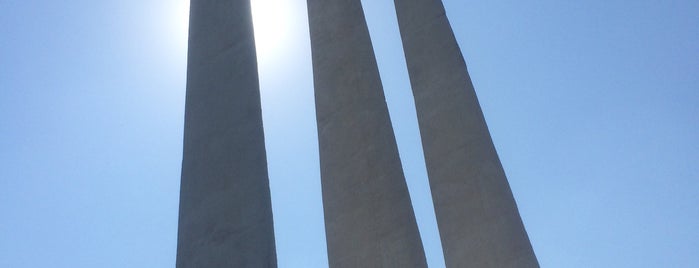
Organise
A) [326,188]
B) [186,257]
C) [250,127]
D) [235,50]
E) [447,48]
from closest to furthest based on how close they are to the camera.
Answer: [186,257]
[250,127]
[235,50]
[326,188]
[447,48]

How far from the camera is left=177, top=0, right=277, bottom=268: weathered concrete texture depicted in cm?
4316

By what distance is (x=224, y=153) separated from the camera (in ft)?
156

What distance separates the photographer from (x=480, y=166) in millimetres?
65562

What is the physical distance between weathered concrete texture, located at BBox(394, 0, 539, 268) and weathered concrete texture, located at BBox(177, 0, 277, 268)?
20013 mm

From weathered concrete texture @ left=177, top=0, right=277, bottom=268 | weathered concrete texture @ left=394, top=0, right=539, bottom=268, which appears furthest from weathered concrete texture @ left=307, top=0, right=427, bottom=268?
weathered concrete texture @ left=177, top=0, right=277, bottom=268

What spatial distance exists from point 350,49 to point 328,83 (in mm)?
3524

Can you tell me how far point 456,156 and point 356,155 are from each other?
354 inches

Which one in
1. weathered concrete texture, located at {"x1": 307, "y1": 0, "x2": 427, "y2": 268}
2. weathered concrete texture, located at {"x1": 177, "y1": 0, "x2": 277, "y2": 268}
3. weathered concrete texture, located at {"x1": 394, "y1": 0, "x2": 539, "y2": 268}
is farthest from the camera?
weathered concrete texture, located at {"x1": 394, "y1": 0, "x2": 539, "y2": 268}

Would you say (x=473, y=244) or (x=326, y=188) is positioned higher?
(x=326, y=188)

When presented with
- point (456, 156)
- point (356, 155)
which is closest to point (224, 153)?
point (356, 155)

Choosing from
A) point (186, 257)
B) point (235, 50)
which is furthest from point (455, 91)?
point (186, 257)

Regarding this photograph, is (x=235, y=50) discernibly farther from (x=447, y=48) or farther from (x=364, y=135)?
(x=447, y=48)

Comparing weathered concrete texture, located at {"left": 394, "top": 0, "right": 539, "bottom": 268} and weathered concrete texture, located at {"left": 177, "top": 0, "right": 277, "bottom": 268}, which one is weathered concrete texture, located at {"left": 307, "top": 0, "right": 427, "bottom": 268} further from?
weathered concrete texture, located at {"left": 177, "top": 0, "right": 277, "bottom": 268}

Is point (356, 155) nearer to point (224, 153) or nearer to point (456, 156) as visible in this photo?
point (456, 156)
